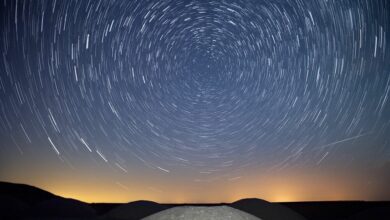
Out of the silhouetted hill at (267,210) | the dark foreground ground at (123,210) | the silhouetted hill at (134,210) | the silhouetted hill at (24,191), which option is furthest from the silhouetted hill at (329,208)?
the silhouetted hill at (24,191)

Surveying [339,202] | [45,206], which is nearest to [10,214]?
[45,206]

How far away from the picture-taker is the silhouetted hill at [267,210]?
22.0m

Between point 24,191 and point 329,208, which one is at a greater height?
point 24,191

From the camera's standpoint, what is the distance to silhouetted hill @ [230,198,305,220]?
22.0 m

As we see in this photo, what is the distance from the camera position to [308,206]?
4328cm

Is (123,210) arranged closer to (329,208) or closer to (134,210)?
(134,210)

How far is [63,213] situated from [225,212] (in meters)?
17.4

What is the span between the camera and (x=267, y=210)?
22969 millimetres

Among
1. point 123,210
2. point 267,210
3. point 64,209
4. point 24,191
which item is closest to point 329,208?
point 267,210

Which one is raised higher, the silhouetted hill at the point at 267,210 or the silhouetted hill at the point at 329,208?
the silhouetted hill at the point at 329,208

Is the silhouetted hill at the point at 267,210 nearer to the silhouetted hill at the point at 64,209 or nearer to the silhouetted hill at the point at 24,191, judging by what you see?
the silhouetted hill at the point at 64,209

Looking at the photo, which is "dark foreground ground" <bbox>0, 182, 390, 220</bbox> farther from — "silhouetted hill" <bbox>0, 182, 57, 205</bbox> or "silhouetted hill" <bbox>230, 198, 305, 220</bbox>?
"silhouetted hill" <bbox>0, 182, 57, 205</bbox>

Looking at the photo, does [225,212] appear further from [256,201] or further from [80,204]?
[80,204]

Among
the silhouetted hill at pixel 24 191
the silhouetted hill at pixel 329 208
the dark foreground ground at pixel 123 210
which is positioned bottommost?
the dark foreground ground at pixel 123 210
